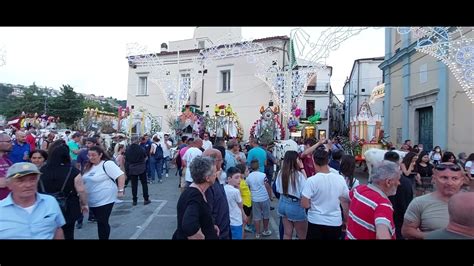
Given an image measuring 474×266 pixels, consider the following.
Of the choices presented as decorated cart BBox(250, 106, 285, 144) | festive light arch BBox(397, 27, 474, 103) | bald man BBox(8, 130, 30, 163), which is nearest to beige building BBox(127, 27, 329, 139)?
decorated cart BBox(250, 106, 285, 144)

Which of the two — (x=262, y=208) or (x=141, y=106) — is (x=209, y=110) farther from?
(x=262, y=208)

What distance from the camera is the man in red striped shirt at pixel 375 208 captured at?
2.72 m

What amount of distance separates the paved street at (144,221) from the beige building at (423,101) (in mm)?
8246

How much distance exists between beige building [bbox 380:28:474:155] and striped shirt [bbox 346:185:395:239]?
10091 millimetres

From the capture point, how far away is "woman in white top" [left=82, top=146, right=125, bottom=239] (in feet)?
15.2

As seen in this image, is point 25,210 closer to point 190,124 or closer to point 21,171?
point 21,171

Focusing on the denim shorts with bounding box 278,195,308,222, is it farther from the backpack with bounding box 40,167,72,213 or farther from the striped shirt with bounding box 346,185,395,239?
the backpack with bounding box 40,167,72,213

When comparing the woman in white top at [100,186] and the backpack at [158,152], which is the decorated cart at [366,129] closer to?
the backpack at [158,152]

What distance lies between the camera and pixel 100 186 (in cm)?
466

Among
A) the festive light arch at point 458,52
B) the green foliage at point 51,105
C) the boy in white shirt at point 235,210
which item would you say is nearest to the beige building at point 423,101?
the festive light arch at point 458,52
